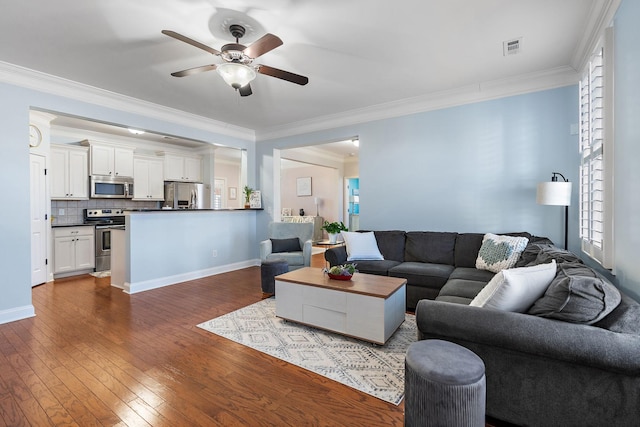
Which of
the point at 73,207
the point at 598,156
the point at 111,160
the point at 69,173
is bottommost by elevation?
the point at 73,207

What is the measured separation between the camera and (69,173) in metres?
5.48

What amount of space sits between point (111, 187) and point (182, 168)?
61.7 inches

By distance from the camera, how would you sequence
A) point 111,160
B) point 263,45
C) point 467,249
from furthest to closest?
point 111,160 < point 467,249 < point 263,45

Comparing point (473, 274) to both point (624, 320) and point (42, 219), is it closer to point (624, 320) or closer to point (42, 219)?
point (624, 320)

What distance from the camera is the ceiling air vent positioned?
111 inches

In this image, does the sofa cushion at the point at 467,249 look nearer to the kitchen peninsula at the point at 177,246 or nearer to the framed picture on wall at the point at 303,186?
the kitchen peninsula at the point at 177,246

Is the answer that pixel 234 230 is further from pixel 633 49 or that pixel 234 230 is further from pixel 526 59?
pixel 633 49

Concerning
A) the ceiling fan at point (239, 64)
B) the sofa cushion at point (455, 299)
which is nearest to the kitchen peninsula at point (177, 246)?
the ceiling fan at point (239, 64)

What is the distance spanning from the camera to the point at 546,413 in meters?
1.44

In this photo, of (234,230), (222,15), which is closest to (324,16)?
(222,15)

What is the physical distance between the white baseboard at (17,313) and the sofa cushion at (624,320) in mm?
4986

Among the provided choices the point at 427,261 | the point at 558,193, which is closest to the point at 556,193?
the point at 558,193

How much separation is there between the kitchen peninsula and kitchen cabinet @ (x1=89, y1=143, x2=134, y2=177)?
2.04 metres

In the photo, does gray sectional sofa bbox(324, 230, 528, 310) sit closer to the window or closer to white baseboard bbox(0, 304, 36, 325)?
the window
